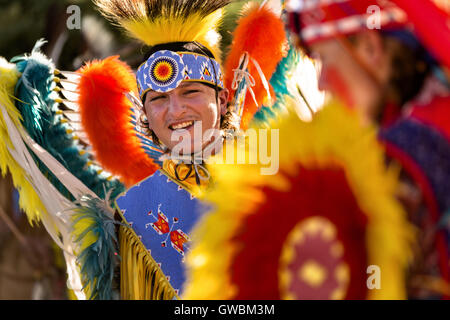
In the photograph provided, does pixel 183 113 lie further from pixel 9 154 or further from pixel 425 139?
pixel 425 139

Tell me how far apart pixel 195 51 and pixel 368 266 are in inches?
58.3

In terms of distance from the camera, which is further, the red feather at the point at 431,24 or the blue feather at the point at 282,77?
the blue feather at the point at 282,77

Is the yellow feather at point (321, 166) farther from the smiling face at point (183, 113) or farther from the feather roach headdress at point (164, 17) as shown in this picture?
the feather roach headdress at point (164, 17)

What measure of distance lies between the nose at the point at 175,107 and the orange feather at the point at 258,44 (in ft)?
1.19

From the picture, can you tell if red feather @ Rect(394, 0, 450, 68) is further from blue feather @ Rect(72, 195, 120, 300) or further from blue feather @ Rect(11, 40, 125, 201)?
blue feather @ Rect(11, 40, 125, 201)

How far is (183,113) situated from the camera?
7.52 feet

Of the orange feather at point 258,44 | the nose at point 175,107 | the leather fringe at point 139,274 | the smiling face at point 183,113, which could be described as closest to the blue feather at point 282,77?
the orange feather at point 258,44

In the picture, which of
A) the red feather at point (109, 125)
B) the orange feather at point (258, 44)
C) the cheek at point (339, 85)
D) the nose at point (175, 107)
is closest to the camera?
the cheek at point (339, 85)

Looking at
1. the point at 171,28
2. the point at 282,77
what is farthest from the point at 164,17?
the point at 282,77

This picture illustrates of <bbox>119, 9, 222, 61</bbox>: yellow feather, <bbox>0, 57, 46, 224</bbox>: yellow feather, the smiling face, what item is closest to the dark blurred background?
<bbox>0, 57, 46, 224</bbox>: yellow feather

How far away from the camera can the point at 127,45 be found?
401 centimetres

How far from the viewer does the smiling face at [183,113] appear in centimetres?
229

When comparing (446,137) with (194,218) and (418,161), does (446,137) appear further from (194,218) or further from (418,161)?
(194,218)

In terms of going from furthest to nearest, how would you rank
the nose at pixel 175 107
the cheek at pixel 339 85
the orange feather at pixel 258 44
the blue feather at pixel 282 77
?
the orange feather at pixel 258 44 → the blue feather at pixel 282 77 → the nose at pixel 175 107 → the cheek at pixel 339 85
